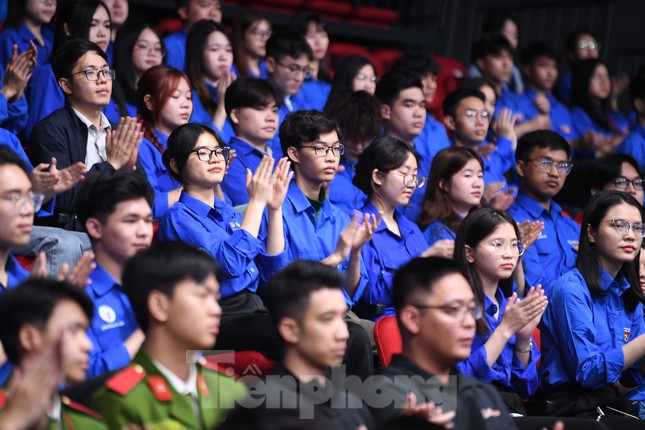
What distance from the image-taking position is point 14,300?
2.36 m

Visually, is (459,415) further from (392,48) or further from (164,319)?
(392,48)

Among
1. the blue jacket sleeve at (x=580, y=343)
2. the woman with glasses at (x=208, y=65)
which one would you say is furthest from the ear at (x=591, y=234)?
the woman with glasses at (x=208, y=65)

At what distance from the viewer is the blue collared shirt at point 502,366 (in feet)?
11.9

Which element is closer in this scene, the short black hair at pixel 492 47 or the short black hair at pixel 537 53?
the short black hair at pixel 492 47

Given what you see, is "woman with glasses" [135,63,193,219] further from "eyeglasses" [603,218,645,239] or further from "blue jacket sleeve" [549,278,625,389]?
"eyeglasses" [603,218,645,239]

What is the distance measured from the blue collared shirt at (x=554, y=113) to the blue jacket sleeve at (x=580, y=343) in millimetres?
3060

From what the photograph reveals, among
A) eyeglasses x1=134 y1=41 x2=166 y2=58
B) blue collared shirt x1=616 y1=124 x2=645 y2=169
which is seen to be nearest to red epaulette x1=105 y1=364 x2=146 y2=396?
eyeglasses x1=134 y1=41 x2=166 y2=58

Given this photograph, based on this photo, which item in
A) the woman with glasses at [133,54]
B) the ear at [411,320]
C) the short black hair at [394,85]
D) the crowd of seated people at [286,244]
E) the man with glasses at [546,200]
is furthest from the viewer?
the short black hair at [394,85]

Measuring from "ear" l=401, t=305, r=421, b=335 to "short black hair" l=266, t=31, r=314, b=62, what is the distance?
288 centimetres

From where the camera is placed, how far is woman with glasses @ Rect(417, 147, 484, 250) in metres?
4.54

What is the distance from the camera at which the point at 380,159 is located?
172 inches

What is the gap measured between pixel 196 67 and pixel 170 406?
3.15m

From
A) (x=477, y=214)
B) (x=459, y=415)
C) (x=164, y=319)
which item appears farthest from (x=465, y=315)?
(x=477, y=214)

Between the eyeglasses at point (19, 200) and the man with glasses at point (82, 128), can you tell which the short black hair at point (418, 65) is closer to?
the man with glasses at point (82, 128)
